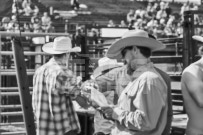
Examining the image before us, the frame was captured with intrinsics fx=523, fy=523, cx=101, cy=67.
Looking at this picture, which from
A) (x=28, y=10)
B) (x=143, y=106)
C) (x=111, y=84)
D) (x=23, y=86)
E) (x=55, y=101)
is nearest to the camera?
(x=143, y=106)

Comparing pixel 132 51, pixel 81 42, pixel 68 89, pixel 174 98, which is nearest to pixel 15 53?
pixel 68 89

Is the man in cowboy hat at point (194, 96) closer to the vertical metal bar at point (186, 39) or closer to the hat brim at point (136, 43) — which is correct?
the hat brim at point (136, 43)

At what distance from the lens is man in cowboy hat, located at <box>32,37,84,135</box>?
180 inches

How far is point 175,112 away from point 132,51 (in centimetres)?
385

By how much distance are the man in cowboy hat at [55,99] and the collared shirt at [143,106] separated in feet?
4.33

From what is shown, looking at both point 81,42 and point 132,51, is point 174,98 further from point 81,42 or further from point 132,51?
point 132,51

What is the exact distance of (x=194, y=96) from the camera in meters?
3.59

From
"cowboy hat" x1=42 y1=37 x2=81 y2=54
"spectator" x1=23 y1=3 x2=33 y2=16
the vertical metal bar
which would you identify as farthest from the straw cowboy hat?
"spectator" x1=23 y1=3 x2=33 y2=16

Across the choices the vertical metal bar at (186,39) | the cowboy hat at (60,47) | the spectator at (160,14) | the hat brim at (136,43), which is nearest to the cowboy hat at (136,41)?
the hat brim at (136,43)

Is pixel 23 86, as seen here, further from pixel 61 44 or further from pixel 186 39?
pixel 186 39

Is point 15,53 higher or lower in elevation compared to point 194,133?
higher

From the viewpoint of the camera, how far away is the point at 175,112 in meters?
7.00

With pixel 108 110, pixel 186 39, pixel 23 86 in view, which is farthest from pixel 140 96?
pixel 186 39

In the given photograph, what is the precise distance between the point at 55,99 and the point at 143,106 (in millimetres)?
1683
